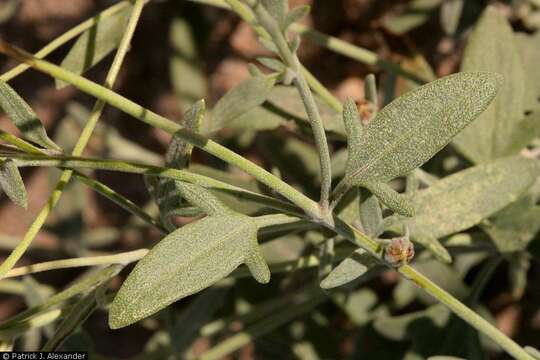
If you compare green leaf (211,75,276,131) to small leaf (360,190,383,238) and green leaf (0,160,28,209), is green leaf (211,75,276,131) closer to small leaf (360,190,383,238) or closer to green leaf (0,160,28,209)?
small leaf (360,190,383,238)

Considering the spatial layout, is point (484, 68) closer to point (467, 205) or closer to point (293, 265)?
point (467, 205)

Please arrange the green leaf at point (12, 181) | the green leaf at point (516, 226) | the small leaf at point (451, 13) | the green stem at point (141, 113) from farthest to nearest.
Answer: the small leaf at point (451, 13) < the green leaf at point (516, 226) < the green leaf at point (12, 181) < the green stem at point (141, 113)

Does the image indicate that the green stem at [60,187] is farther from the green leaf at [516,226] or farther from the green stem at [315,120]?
the green leaf at [516,226]

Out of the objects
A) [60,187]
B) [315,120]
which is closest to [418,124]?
[315,120]

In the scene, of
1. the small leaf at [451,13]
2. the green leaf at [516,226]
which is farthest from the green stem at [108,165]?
the small leaf at [451,13]

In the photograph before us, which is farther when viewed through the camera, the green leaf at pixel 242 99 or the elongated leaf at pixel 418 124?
the green leaf at pixel 242 99

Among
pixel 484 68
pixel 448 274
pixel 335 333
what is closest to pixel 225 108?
pixel 484 68

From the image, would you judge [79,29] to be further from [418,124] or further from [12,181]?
[418,124]
